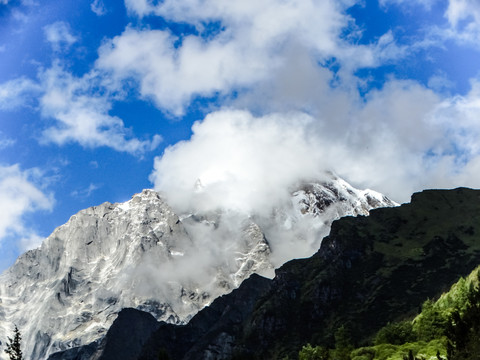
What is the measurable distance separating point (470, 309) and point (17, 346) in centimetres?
11984

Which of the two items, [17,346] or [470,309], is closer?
[17,346]

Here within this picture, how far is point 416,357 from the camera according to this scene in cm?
19925

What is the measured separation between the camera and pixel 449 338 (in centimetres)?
18638

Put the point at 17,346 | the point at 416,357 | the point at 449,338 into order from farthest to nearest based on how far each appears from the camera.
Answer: the point at 416,357
the point at 449,338
the point at 17,346

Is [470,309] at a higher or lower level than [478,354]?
higher

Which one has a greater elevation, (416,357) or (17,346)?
(17,346)

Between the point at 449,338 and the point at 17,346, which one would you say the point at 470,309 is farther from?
the point at 17,346

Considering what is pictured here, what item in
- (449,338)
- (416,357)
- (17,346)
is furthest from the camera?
(416,357)

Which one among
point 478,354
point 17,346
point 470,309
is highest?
point 17,346

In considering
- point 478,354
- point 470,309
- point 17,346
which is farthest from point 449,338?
point 17,346

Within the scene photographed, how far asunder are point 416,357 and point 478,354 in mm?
45926

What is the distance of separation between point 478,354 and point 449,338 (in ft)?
104

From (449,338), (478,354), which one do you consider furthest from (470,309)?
(478,354)

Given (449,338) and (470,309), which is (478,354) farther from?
(470,309)
